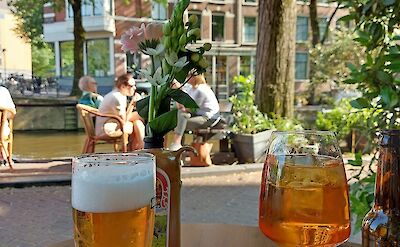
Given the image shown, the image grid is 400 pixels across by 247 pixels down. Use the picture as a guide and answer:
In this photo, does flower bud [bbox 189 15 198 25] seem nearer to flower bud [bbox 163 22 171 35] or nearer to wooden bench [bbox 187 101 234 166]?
flower bud [bbox 163 22 171 35]

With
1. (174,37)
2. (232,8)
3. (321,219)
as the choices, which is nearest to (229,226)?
(321,219)

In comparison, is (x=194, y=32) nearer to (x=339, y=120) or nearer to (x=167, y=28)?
(x=167, y=28)

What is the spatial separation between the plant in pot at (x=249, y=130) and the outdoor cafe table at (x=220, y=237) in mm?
4062

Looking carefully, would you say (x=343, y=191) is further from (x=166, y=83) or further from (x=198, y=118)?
(x=198, y=118)

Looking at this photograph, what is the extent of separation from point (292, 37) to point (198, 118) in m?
1.63

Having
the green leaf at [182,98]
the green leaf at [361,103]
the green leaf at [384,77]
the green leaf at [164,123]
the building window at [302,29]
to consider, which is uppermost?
the building window at [302,29]

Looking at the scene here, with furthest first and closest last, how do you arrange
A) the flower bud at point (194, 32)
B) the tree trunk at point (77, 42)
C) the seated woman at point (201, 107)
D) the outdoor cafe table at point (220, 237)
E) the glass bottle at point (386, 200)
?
the tree trunk at point (77, 42)
the seated woman at point (201, 107)
the outdoor cafe table at point (220, 237)
the flower bud at point (194, 32)
the glass bottle at point (386, 200)

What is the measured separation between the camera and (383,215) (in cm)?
78

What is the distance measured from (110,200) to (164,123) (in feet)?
0.61

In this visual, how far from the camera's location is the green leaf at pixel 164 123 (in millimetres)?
843

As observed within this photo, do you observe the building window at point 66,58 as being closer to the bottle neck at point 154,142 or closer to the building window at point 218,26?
the building window at point 218,26

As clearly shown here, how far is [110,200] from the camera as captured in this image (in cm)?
74

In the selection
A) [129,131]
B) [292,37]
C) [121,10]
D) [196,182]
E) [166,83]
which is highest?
[121,10]

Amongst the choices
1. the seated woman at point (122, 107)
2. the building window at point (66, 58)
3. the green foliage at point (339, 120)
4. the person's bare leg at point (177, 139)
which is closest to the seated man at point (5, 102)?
the seated woman at point (122, 107)
